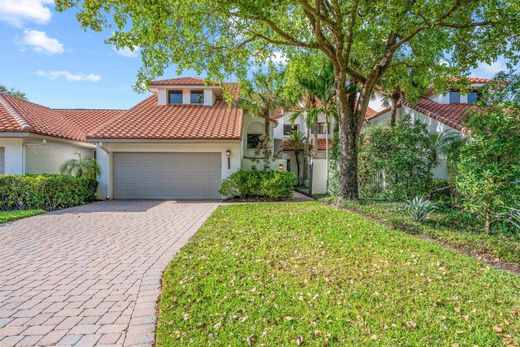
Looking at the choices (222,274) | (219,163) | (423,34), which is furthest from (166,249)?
(423,34)

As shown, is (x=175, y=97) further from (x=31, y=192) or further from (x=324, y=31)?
(x=324, y=31)

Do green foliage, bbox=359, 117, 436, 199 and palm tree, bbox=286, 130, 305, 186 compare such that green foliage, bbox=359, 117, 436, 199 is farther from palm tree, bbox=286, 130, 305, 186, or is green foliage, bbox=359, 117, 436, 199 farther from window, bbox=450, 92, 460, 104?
palm tree, bbox=286, 130, 305, 186

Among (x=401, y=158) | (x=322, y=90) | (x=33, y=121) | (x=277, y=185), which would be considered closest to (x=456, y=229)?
(x=401, y=158)

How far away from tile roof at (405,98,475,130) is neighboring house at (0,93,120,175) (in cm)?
1898

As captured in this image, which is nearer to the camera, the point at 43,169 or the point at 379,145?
the point at 379,145

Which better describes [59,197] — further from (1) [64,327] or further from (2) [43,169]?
(1) [64,327]

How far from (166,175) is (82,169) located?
4001 mm

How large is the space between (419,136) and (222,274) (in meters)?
10.4

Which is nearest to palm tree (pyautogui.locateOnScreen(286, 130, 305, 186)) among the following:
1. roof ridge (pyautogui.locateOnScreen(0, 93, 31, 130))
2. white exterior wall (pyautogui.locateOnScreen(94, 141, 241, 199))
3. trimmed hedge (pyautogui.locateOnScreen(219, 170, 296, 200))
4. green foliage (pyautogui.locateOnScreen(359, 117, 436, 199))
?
trimmed hedge (pyautogui.locateOnScreen(219, 170, 296, 200))

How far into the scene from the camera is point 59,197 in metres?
12.7

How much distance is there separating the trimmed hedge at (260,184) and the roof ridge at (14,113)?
30.1 ft

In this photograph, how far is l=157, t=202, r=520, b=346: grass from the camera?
10.7 feet

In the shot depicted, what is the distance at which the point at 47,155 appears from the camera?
1538 cm

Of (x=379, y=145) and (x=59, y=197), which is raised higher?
(x=379, y=145)
